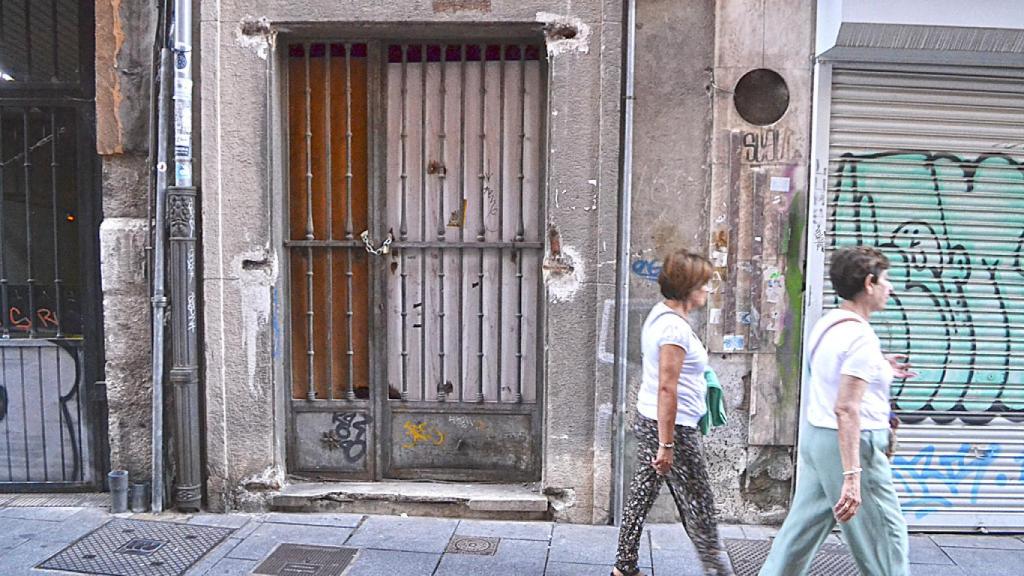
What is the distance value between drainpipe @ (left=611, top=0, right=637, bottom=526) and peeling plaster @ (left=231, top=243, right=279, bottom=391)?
2198 millimetres

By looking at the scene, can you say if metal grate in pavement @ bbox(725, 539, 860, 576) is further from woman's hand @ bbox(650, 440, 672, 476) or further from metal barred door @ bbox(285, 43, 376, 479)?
metal barred door @ bbox(285, 43, 376, 479)

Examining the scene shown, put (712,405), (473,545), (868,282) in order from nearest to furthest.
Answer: (868,282)
(712,405)
(473,545)

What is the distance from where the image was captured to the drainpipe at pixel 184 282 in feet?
15.5

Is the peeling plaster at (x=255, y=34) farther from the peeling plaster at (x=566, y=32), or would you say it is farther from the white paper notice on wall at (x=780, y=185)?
the white paper notice on wall at (x=780, y=185)

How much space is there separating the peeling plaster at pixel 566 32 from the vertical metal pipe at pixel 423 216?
867 millimetres

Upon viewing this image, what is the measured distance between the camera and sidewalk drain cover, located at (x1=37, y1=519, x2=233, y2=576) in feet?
13.4

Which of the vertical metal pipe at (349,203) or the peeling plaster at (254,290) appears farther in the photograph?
the vertical metal pipe at (349,203)

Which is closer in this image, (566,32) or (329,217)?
(566,32)

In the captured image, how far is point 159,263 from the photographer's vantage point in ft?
15.7

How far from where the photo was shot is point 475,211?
200 inches

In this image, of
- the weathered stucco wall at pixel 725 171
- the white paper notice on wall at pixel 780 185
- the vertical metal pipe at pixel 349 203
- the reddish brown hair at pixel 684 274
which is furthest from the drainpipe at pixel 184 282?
the white paper notice on wall at pixel 780 185

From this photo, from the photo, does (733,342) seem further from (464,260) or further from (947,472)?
(464,260)

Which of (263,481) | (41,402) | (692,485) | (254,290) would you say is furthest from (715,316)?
(41,402)

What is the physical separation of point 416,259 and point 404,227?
0.74 ft
